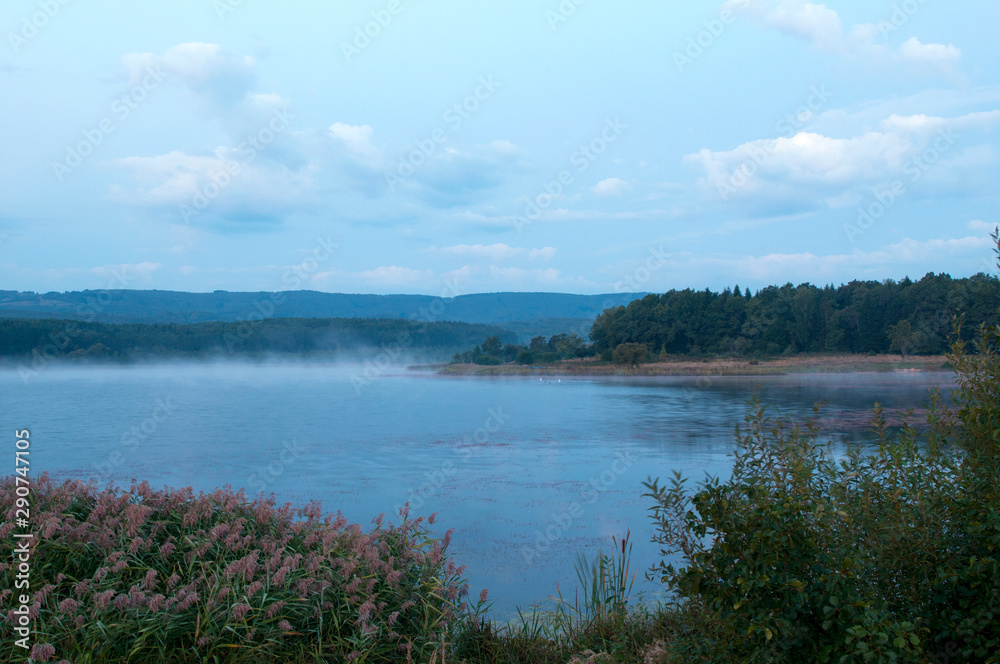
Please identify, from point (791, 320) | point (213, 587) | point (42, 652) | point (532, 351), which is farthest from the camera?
point (532, 351)

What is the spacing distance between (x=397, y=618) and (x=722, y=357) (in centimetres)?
8440

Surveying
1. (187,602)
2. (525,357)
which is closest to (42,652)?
(187,602)

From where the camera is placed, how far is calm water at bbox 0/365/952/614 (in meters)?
11.1

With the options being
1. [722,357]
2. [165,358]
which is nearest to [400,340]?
[165,358]

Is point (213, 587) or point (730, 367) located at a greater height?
point (213, 587)

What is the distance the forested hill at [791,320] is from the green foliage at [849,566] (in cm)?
7877

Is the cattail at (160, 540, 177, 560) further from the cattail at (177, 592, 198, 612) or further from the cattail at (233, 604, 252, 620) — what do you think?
the cattail at (233, 604, 252, 620)

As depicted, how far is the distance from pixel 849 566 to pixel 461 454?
683 inches

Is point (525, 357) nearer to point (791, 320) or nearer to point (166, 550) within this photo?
point (791, 320)

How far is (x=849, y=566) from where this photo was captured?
3113mm

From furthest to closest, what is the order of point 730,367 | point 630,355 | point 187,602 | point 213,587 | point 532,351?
point 532,351 < point 630,355 < point 730,367 < point 213,587 < point 187,602

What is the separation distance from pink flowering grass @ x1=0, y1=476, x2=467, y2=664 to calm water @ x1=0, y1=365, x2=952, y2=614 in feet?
10.3

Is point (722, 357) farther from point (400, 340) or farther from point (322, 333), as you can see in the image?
point (322, 333)

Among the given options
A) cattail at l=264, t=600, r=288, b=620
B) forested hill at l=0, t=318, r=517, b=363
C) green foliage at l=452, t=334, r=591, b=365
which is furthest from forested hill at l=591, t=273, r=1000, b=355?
cattail at l=264, t=600, r=288, b=620
